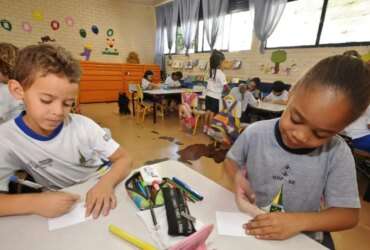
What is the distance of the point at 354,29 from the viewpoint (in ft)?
11.3

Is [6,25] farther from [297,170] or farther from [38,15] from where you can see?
[297,170]

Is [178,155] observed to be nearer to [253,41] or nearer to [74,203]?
[74,203]

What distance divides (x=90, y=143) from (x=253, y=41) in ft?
15.7

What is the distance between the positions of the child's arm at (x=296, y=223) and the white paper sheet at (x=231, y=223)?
2cm

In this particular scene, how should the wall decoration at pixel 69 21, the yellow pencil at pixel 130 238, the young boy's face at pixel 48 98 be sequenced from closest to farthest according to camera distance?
the yellow pencil at pixel 130 238 → the young boy's face at pixel 48 98 → the wall decoration at pixel 69 21

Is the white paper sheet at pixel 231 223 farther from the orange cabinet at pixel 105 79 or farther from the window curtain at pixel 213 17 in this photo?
the orange cabinet at pixel 105 79

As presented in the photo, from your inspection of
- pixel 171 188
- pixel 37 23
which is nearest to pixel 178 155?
pixel 171 188

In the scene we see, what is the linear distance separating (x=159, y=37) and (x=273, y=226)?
808 cm

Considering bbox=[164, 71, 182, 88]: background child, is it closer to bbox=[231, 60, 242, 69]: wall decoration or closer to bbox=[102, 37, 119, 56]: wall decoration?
bbox=[231, 60, 242, 69]: wall decoration

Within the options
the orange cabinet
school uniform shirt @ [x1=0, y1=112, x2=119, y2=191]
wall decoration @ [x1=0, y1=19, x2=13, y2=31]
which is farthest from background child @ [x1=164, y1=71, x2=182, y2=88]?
school uniform shirt @ [x1=0, y1=112, x2=119, y2=191]

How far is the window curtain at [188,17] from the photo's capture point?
20.2 feet

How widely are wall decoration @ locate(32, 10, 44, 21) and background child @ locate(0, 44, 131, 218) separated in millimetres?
6794

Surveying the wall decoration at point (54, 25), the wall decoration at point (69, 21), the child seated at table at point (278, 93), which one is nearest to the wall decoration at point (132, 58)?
the wall decoration at point (69, 21)

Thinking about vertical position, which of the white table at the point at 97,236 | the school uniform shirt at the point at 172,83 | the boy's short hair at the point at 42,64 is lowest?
the school uniform shirt at the point at 172,83
